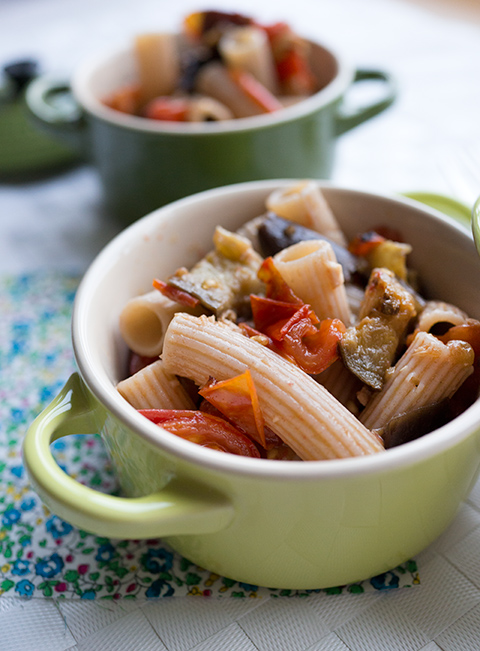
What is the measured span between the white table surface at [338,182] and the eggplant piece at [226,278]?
15.3 inches

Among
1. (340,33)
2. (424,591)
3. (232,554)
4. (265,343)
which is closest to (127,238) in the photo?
(265,343)

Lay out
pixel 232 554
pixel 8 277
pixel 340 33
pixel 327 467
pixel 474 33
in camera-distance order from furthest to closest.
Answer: pixel 340 33, pixel 474 33, pixel 8 277, pixel 232 554, pixel 327 467

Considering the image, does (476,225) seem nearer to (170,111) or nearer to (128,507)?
(128,507)

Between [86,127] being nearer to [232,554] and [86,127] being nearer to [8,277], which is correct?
[8,277]

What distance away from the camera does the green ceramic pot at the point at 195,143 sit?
131 cm

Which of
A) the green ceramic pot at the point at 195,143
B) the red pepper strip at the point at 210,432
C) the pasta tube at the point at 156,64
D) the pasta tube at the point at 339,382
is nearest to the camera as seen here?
the red pepper strip at the point at 210,432

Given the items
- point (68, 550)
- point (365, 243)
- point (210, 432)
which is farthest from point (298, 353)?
point (68, 550)

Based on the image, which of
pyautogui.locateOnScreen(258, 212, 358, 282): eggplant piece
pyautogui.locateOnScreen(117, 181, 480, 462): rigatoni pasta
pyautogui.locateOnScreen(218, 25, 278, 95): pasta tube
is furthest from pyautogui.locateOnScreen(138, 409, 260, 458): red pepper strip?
pyautogui.locateOnScreen(218, 25, 278, 95): pasta tube

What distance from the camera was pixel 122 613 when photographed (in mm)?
780

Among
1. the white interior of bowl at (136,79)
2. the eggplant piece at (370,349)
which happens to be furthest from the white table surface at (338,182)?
the eggplant piece at (370,349)

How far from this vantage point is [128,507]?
64cm

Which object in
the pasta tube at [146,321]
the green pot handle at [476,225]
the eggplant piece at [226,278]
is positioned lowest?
the pasta tube at [146,321]

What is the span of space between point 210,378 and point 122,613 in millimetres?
300

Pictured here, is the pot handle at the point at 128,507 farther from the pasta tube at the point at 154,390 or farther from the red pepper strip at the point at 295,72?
the red pepper strip at the point at 295,72
